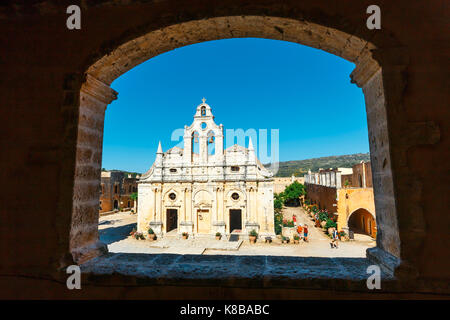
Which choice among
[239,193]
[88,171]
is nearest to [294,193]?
[239,193]

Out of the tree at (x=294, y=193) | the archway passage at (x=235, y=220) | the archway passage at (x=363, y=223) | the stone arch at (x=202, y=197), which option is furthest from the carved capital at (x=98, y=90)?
the tree at (x=294, y=193)

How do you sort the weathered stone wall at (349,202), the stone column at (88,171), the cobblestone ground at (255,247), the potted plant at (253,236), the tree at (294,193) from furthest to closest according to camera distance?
the tree at (294,193)
the potted plant at (253,236)
the weathered stone wall at (349,202)
the cobblestone ground at (255,247)
the stone column at (88,171)

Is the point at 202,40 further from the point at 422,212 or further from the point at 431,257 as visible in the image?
the point at 431,257

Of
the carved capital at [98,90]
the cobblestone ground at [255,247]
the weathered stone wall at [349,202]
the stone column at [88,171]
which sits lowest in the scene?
the cobblestone ground at [255,247]

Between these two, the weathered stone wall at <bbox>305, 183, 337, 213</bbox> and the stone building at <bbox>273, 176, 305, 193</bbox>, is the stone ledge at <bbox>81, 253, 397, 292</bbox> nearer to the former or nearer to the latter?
the weathered stone wall at <bbox>305, 183, 337, 213</bbox>

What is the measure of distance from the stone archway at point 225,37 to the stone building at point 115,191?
1009 inches

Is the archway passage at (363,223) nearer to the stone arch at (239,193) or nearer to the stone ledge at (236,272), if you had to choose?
the stone arch at (239,193)

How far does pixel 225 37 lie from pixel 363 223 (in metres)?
16.7

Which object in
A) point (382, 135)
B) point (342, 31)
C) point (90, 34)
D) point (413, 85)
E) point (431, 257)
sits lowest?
point (431, 257)

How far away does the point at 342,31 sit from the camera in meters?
1.70

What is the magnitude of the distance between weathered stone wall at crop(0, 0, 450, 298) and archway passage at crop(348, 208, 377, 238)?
14190 millimetres

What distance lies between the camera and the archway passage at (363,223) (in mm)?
13766

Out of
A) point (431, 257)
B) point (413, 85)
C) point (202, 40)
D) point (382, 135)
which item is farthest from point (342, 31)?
point (431, 257)
